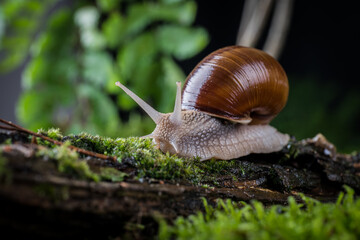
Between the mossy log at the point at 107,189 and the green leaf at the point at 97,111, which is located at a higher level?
the green leaf at the point at 97,111

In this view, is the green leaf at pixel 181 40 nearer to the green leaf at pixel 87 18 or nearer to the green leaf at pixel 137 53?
the green leaf at pixel 137 53

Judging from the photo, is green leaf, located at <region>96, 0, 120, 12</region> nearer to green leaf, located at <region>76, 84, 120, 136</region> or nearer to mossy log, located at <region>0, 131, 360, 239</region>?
green leaf, located at <region>76, 84, 120, 136</region>

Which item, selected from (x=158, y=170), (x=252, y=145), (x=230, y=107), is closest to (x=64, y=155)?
(x=158, y=170)

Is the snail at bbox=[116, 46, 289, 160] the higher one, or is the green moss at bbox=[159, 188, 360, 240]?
the snail at bbox=[116, 46, 289, 160]

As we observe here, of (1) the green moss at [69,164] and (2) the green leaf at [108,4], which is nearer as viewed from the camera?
(1) the green moss at [69,164]

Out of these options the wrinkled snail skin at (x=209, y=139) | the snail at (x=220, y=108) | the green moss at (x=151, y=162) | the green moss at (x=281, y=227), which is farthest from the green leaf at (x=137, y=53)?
the green moss at (x=281, y=227)

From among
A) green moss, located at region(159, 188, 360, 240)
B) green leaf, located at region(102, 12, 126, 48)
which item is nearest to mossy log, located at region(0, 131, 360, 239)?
green moss, located at region(159, 188, 360, 240)

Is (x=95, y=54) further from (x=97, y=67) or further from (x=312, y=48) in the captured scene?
(x=312, y=48)
